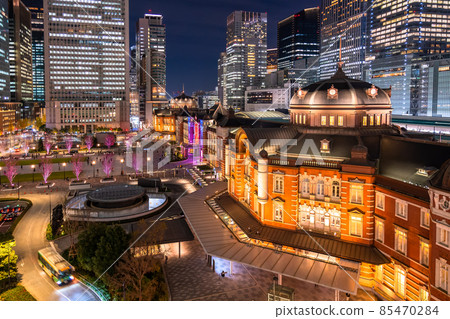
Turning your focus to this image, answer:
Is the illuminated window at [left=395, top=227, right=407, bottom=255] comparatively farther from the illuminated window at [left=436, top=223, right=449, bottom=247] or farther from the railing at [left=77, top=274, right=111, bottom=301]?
the railing at [left=77, top=274, right=111, bottom=301]

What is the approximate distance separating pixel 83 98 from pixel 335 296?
593 feet

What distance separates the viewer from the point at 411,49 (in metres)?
164

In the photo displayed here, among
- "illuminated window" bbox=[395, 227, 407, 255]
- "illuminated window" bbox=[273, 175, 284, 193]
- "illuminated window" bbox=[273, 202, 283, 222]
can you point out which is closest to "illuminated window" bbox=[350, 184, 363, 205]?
"illuminated window" bbox=[395, 227, 407, 255]

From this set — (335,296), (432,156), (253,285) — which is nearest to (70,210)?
(253,285)

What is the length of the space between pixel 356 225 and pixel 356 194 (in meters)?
3.04

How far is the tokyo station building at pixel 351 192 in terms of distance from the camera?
2936 cm

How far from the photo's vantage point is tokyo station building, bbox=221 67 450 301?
29.4 metres

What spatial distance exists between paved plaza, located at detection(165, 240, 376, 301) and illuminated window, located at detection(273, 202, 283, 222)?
597 cm

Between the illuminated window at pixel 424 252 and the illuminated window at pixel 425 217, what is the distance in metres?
1.25

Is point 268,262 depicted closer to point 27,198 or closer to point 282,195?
point 282,195

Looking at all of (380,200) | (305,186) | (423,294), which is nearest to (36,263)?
(305,186)

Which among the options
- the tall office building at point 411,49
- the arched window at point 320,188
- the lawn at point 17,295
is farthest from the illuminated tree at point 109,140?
the tall office building at point 411,49

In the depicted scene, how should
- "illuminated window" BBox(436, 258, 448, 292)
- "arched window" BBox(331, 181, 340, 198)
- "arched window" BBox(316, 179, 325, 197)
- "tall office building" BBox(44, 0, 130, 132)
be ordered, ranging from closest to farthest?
"illuminated window" BBox(436, 258, 448, 292) < "arched window" BBox(331, 181, 340, 198) < "arched window" BBox(316, 179, 325, 197) < "tall office building" BBox(44, 0, 130, 132)

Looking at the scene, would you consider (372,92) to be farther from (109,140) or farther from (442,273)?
(109,140)
